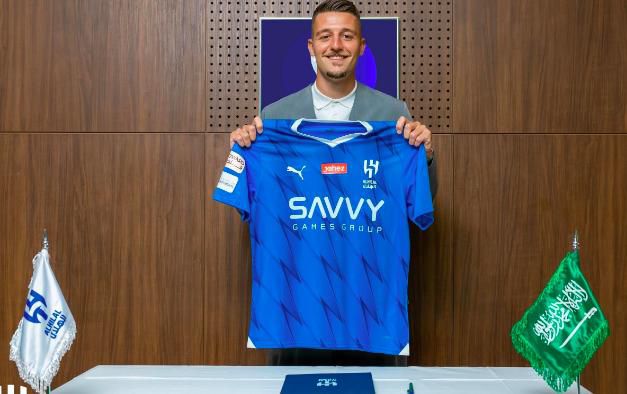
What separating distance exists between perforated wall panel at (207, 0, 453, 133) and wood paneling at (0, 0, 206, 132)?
3.8 inches

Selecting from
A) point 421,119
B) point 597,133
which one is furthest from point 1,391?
point 597,133

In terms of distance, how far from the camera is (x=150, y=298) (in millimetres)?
3010

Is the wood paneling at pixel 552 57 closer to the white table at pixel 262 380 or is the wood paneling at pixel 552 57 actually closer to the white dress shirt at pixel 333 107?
the white dress shirt at pixel 333 107

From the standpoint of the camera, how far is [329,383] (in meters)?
1.59

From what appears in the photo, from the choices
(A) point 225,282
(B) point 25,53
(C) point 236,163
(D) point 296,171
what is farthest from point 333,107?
(B) point 25,53

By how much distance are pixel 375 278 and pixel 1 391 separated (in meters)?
2.10

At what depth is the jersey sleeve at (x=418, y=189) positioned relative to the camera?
216 centimetres

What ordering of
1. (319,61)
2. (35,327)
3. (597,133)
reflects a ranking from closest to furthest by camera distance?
1. (35,327)
2. (319,61)
3. (597,133)

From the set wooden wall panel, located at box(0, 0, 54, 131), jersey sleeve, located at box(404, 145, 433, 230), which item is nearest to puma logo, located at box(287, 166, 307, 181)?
jersey sleeve, located at box(404, 145, 433, 230)

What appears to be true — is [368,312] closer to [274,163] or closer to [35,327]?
[274,163]

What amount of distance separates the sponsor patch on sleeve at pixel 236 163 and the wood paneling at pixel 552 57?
1282 mm

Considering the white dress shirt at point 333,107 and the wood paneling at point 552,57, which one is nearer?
the white dress shirt at point 333,107

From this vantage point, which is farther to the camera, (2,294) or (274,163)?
(2,294)

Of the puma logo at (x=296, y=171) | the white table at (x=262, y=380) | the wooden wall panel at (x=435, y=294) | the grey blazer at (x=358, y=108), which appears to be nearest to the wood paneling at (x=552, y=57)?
the wooden wall panel at (x=435, y=294)
